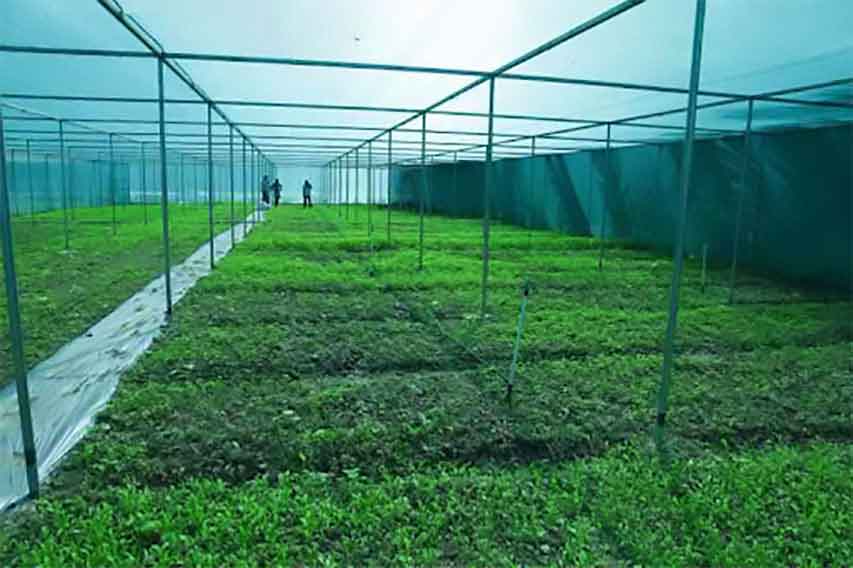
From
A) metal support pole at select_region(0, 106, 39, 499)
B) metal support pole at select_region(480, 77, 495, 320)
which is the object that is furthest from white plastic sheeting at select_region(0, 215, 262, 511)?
metal support pole at select_region(480, 77, 495, 320)

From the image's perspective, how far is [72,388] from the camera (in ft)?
14.0

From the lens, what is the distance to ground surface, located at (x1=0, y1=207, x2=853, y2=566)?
2.60 m

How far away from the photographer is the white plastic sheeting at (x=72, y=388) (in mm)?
3209

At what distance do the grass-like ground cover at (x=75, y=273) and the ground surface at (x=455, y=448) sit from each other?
3.42 feet

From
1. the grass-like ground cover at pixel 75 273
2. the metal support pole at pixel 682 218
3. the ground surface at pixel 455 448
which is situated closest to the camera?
the ground surface at pixel 455 448

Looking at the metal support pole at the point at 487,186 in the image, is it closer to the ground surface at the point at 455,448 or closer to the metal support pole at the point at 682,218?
the ground surface at the point at 455,448

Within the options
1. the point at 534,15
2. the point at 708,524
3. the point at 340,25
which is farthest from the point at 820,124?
the point at 708,524

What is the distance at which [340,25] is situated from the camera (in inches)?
338

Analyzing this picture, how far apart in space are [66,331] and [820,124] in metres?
11.5

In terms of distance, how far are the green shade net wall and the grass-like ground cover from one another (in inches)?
200

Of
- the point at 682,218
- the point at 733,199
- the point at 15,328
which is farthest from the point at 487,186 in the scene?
the point at 733,199

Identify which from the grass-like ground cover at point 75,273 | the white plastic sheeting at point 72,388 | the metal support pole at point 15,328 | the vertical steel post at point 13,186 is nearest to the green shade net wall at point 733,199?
the grass-like ground cover at point 75,273

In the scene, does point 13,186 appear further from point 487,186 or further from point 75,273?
point 487,186

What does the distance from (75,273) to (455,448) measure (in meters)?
7.78
